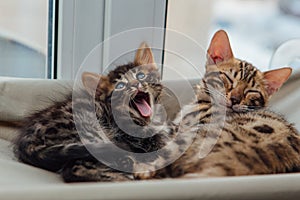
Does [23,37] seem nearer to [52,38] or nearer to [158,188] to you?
[52,38]

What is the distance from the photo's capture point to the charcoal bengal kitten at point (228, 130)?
82 centimetres

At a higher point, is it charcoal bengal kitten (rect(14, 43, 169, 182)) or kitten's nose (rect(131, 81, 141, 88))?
kitten's nose (rect(131, 81, 141, 88))

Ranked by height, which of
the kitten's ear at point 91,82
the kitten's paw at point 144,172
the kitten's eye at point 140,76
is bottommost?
the kitten's paw at point 144,172

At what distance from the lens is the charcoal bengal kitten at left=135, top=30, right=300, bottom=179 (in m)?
0.82

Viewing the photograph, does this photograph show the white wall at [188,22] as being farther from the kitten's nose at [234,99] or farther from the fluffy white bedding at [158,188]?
the fluffy white bedding at [158,188]

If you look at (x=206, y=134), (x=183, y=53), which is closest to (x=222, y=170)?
(x=206, y=134)

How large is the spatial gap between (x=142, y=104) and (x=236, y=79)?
0.67ft

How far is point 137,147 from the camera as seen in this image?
0.92 meters

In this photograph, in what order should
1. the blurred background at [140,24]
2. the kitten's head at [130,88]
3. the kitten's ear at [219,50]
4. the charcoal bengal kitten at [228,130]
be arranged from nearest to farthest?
the charcoal bengal kitten at [228,130] → the kitten's head at [130,88] → the kitten's ear at [219,50] → the blurred background at [140,24]

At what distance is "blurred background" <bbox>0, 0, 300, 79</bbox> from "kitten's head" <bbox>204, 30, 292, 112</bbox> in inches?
15.4

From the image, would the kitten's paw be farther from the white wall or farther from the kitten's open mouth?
the white wall

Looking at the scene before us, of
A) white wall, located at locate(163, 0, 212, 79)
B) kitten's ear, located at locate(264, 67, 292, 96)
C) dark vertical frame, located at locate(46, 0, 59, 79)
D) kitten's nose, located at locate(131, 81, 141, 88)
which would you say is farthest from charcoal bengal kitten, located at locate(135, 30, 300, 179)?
dark vertical frame, located at locate(46, 0, 59, 79)

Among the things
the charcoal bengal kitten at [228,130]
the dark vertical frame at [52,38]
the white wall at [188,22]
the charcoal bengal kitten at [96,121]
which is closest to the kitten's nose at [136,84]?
the charcoal bengal kitten at [96,121]

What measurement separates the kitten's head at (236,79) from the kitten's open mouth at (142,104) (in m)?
0.15
